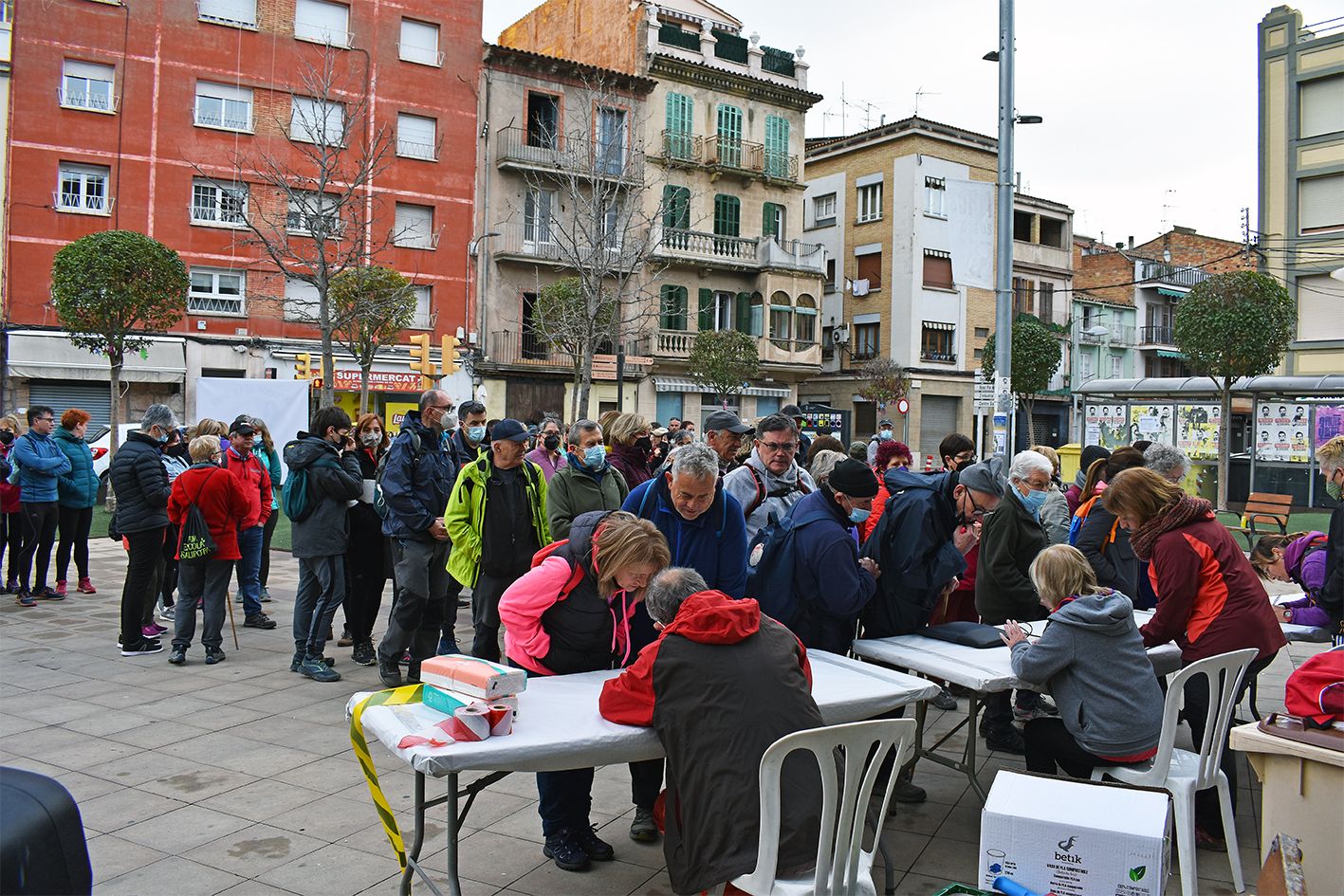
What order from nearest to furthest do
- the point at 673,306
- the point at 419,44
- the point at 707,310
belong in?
the point at 419,44 < the point at 673,306 < the point at 707,310

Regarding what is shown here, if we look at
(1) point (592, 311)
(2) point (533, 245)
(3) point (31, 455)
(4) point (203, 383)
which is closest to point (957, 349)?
(2) point (533, 245)

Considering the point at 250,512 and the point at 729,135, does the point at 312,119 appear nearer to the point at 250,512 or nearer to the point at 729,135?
the point at 729,135

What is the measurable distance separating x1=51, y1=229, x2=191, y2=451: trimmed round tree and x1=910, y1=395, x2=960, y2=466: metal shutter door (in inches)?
1081

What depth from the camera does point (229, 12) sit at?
1104 inches

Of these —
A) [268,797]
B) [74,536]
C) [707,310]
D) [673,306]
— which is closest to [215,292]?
[673,306]

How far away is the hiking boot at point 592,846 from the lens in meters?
4.23

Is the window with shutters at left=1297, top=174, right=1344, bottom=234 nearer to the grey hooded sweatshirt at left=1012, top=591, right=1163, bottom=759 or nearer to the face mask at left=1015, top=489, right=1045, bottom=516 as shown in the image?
the face mask at left=1015, top=489, right=1045, bottom=516

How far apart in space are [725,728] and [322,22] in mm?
30956

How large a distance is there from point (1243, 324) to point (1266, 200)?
56.5ft

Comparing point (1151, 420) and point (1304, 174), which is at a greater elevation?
point (1304, 174)

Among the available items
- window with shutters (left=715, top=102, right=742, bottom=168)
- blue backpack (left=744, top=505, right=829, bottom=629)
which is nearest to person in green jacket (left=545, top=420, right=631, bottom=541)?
blue backpack (left=744, top=505, right=829, bottom=629)

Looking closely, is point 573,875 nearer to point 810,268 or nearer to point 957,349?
point 810,268

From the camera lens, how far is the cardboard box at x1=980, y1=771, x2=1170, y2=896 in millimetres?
3111

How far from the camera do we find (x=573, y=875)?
13.5 ft
